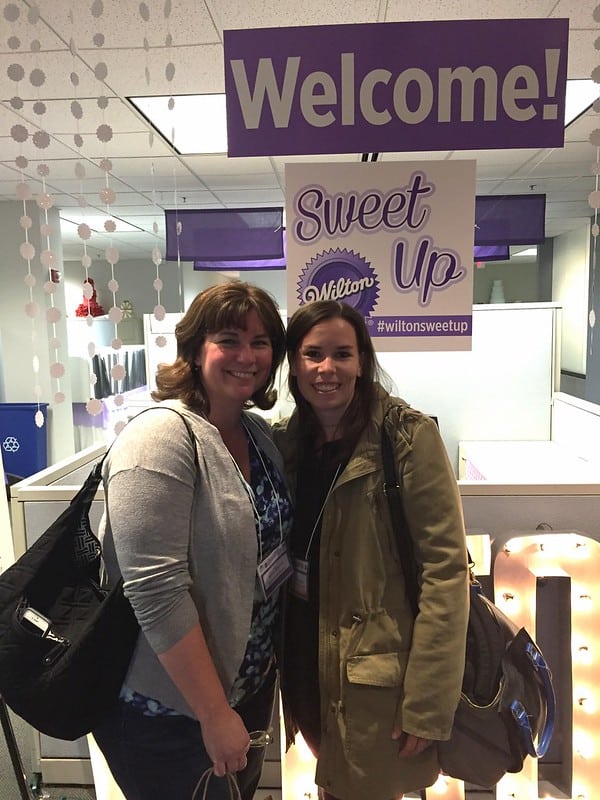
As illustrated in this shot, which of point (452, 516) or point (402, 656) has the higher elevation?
point (452, 516)

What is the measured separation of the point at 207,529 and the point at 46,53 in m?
2.63

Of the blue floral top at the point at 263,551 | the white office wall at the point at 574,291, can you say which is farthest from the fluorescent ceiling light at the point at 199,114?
the white office wall at the point at 574,291

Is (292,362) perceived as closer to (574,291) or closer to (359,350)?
(359,350)

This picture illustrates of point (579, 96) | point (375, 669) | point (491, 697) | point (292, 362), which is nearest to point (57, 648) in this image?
point (375, 669)

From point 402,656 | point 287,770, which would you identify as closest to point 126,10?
point 402,656

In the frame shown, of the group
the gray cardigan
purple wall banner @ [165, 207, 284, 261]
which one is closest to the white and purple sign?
the gray cardigan

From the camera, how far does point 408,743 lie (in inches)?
45.1

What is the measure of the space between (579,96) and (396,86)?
2.27m

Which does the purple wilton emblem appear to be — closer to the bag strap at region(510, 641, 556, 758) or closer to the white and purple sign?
the white and purple sign

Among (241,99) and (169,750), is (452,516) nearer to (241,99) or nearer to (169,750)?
(169,750)

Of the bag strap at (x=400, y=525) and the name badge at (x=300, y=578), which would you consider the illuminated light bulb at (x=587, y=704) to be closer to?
the bag strap at (x=400, y=525)

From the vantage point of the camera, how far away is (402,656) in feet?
3.76

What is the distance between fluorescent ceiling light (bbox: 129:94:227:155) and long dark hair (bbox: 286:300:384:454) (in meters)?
2.29

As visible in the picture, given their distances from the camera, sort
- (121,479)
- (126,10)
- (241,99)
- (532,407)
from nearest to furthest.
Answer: (121,479) → (241,99) → (126,10) → (532,407)
